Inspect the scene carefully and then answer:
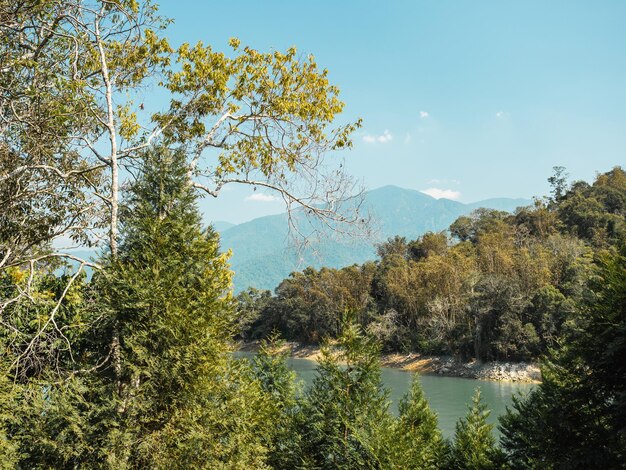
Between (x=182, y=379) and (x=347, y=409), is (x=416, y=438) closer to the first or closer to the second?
(x=347, y=409)

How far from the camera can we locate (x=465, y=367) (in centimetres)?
4644

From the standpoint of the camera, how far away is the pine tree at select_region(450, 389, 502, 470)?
43.6 feet

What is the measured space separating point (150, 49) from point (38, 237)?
443cm

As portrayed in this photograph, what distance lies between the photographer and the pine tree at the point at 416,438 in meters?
10.7

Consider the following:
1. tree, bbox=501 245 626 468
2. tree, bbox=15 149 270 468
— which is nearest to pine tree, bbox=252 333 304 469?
tree, bbox=15 149 270 468

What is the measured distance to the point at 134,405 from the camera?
7809 mm

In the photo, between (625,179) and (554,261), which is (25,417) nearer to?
(554,261)

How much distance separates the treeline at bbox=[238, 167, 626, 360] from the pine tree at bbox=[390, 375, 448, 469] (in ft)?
77.5

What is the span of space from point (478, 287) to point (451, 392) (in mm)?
13991

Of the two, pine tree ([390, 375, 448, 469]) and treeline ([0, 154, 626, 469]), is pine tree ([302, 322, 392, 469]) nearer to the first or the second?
treeline ([0, 154, 626, 469])

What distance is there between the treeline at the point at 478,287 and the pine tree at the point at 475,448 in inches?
908

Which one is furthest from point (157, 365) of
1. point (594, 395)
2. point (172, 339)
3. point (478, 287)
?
point (478, 287)

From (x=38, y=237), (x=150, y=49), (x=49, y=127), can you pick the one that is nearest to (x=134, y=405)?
(x=38, y=237)

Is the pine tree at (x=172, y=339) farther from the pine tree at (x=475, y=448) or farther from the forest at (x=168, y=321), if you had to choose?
the pine tree at (x=475, y=448)
